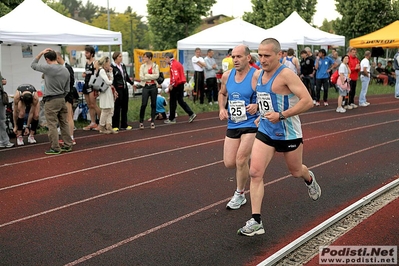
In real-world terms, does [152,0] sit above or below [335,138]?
above

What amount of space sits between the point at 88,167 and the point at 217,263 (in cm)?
480

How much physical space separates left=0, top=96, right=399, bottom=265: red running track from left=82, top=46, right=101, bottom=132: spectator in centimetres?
125

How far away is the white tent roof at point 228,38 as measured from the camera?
1953 centimetres

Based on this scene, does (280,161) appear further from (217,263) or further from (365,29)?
(365,29)

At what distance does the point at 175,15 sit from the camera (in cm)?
Result: 4034

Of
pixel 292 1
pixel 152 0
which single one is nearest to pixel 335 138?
pixel 152 0

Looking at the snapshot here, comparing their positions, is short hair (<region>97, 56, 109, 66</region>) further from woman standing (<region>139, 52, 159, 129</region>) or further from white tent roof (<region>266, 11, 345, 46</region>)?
white tent roof (<region>266, 11, 345, 46</region>)

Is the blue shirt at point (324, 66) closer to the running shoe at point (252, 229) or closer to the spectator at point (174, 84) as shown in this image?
the spectator at point (174, 84)

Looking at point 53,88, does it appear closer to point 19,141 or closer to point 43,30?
point 19,141

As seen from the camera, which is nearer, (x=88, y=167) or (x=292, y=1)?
(x=88, y=167)

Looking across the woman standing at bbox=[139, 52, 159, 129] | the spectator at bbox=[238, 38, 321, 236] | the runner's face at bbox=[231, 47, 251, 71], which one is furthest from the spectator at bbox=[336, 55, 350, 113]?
the spectator at bbox=[238, 38, 321, 236]

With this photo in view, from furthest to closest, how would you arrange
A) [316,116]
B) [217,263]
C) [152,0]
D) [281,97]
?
[152,0], [316,116], [281,97], [217,263]

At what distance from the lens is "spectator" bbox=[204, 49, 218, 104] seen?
1853cm

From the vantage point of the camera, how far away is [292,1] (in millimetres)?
45625
